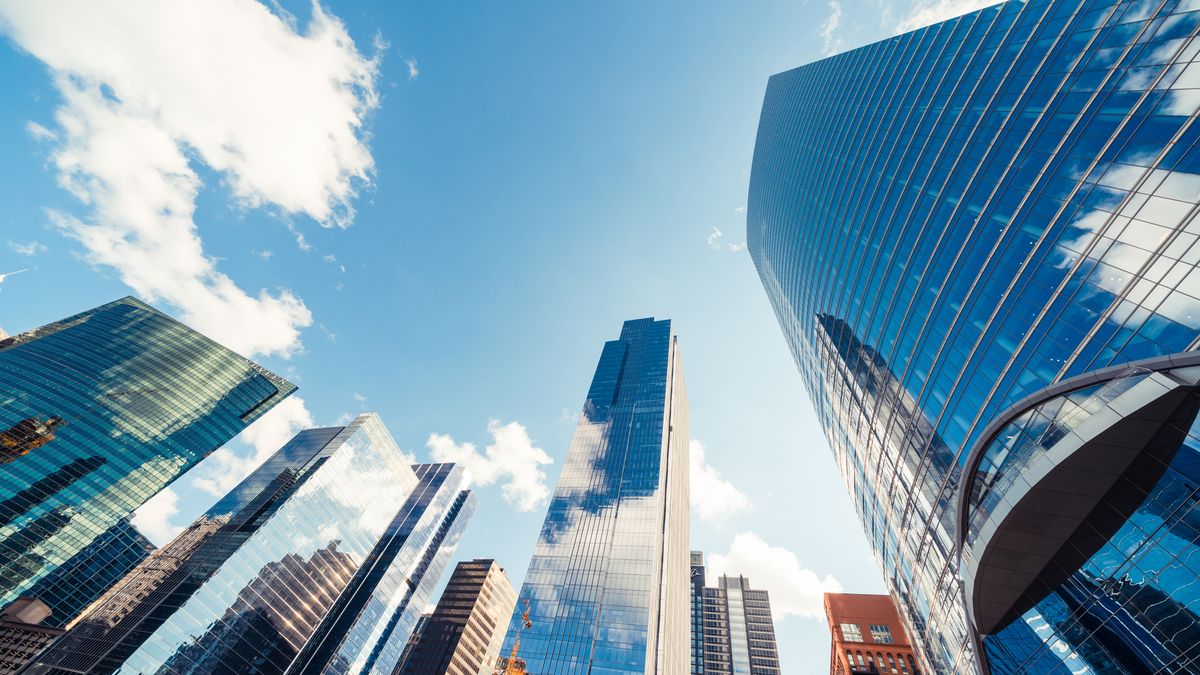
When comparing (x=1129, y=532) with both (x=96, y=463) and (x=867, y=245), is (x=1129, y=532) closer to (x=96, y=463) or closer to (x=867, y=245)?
(x=867, y=245)

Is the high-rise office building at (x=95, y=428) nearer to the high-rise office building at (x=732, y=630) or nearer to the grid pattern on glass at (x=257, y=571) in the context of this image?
the grid pattern on glass at (x=257, y=571)

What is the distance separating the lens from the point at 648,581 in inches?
3219

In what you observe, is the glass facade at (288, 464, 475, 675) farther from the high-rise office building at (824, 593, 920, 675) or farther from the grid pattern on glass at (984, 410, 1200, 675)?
the grid pattern on glass at (984, 410, 1200, 675)

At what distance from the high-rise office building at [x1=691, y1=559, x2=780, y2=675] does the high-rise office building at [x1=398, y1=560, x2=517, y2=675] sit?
6359 cm

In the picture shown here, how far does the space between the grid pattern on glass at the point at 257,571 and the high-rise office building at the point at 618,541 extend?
50.2m

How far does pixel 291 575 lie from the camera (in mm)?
94250

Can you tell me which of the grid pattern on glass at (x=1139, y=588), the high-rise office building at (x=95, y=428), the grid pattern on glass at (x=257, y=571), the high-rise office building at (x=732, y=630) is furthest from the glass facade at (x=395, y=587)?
the grid pattern on glass at (x=1139, y=588)

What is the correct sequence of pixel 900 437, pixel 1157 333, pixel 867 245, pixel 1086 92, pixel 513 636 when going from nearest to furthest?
pixel 1157 333
pixel 1086 92
pixel 900 437
pixel 867 245
pixel 513 636

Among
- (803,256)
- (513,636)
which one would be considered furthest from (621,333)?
(513,636)

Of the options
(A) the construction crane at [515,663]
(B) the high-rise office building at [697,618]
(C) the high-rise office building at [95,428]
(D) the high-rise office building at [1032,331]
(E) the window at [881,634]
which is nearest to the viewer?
(D) the high-rise office building at [1032,331]

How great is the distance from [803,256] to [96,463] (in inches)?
5391

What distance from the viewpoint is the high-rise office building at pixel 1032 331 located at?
22656 mm

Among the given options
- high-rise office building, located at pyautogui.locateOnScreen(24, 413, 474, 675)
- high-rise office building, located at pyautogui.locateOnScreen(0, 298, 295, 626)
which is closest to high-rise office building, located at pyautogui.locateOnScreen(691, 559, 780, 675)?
high-rise office building, located at pyautogui.locateOnScreen(24, 413, 474, 675)

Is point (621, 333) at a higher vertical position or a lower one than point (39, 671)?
higher
